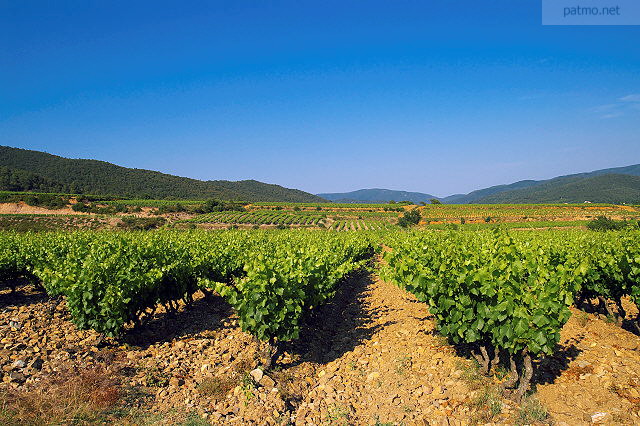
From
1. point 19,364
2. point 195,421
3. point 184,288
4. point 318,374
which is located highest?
point 184,288

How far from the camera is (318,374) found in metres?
6.16

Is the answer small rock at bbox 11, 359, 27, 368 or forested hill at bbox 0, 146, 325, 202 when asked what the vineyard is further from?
forested hill at bbox 0, 146, 325, 202

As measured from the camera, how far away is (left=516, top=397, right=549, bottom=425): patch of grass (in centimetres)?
420

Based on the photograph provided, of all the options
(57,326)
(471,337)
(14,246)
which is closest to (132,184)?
(14,246)

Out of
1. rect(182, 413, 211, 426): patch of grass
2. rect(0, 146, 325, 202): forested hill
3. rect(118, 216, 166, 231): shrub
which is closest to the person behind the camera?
rect(182, 413, 211, 426): patch of grass

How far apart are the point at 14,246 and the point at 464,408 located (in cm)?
1570

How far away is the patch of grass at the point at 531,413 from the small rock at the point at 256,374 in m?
3.82

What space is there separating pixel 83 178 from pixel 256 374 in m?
118

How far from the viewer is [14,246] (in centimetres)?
1241

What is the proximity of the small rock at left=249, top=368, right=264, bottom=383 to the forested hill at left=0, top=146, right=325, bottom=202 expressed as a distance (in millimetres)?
101233

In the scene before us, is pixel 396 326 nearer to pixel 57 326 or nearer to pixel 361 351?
pixel 361 351

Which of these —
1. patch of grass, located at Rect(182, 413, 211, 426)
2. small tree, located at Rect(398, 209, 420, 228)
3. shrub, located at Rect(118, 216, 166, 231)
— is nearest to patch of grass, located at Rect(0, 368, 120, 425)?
patch of grass, located at Rect(182, 413, 211, 426)

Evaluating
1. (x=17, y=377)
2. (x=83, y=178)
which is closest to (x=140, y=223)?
(x=83, y=178)

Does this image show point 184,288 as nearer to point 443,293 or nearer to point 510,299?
point 443,293
